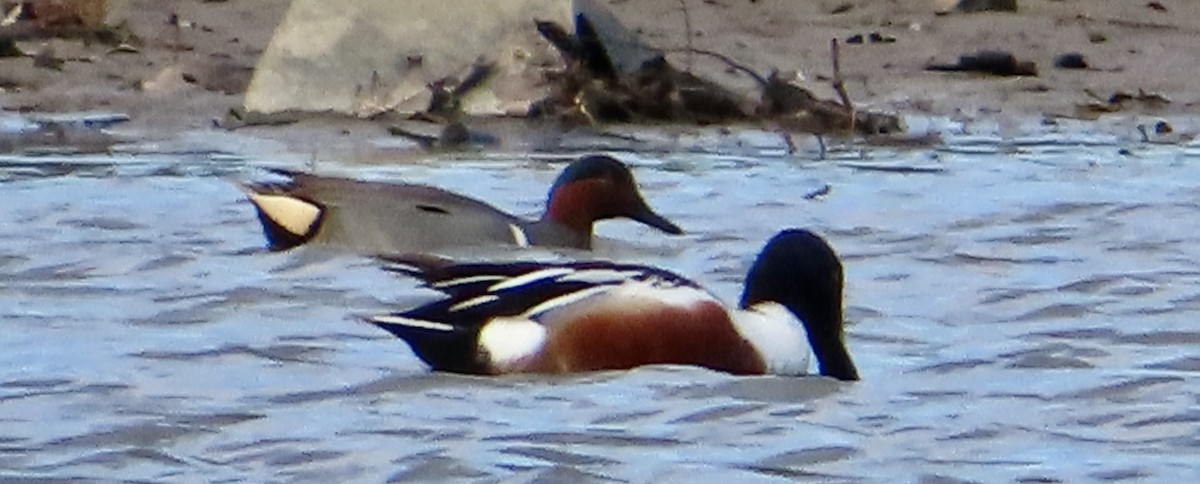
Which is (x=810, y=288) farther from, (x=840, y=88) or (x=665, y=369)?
(x=840, y=88)

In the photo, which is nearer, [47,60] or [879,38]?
[47,60]

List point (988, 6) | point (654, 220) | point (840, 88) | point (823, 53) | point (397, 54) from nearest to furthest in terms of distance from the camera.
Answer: point (654, 220) < point (840, 88) < point (397, 54) < point (823, 53) < point (988, 6)

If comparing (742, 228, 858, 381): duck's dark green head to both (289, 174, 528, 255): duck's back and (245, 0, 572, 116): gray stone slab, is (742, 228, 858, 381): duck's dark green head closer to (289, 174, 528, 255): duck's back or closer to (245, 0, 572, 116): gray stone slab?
(289, 174, 528, 255): duck's back

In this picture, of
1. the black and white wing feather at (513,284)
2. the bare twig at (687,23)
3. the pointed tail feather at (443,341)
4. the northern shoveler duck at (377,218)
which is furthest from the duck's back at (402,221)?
the bare twig at (687,23)

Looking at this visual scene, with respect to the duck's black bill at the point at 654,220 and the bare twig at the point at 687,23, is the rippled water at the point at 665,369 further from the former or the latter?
the bare twig at the point at 687,23

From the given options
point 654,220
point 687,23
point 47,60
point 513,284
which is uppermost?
point 47,60

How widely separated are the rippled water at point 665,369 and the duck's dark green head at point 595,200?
0.13 m

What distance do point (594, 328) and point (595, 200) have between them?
8.89 ft

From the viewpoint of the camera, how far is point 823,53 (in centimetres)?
1352

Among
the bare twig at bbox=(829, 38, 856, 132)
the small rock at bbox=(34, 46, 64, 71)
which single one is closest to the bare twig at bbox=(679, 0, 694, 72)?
the bare twig at bbox=(829, 38, 856, 132)

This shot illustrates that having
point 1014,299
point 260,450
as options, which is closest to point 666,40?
point 1014,299

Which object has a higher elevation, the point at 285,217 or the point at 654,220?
the point at 285,217

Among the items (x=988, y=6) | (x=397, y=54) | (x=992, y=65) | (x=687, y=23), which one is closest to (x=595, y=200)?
(x=397, y=54)

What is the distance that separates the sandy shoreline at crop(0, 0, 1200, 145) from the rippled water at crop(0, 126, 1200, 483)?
2170 millimetres
